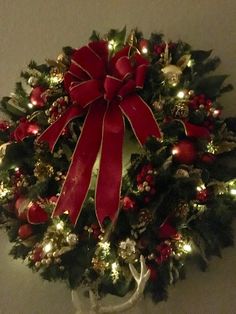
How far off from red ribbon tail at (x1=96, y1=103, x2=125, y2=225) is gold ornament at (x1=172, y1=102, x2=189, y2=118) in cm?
12

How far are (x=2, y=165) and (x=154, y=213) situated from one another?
0.38m

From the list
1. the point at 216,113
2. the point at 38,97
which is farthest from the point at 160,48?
the point at 38,97

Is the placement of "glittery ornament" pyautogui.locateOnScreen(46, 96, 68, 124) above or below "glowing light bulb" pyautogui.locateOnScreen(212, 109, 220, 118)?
above

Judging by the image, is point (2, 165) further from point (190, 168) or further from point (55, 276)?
point (190, 168)

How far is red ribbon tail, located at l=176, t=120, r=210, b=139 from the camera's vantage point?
3.07 feet

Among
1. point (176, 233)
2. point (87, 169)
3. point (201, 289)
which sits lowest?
point (201, 289)

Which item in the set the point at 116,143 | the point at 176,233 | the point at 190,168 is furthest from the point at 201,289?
the point at 116,143

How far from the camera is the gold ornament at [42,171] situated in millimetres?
1012

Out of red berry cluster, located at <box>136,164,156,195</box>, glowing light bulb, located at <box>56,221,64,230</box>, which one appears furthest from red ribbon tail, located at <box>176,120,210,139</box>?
glowing light bulb, located at <box>56,221,64,230</box>

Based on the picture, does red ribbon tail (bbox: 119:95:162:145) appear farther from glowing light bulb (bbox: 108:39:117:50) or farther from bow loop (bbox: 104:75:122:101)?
glowing light bulb (bbox: 108:39:117:50)

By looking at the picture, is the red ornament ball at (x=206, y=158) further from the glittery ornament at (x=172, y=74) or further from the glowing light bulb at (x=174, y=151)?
the glittery ornament at (x=172, y=74)

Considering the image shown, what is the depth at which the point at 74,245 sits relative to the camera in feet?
3.07

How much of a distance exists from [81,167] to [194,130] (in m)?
0.25

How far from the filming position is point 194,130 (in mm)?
943
